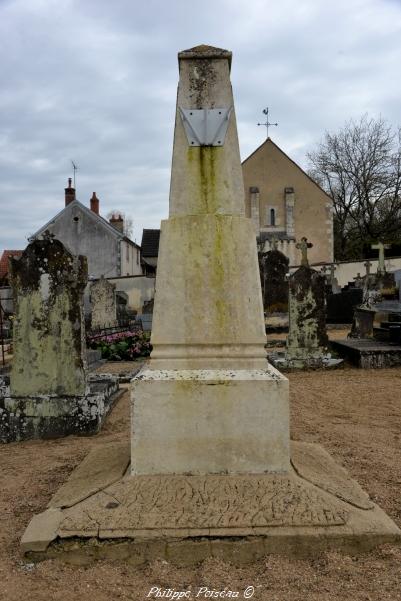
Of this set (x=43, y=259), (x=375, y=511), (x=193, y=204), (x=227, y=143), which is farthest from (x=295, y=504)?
Result: (x=43, y=259)

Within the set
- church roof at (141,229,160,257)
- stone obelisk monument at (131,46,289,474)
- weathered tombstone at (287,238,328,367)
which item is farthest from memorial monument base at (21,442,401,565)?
church roof at (141,229,160,257)

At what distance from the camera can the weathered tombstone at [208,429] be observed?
249cm

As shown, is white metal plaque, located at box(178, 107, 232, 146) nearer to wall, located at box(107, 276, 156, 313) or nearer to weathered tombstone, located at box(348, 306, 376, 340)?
weathered tombstone, located at box(348, 306, 376, 340)

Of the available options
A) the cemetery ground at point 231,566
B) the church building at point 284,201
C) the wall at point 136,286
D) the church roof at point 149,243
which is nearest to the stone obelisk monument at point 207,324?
the cemetery ground at point 231,566

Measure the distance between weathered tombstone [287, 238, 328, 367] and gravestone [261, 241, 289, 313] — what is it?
6.97 m

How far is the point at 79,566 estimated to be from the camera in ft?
7.98

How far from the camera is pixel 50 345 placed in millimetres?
5250

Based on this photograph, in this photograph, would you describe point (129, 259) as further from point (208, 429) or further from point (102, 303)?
point (208, 429)

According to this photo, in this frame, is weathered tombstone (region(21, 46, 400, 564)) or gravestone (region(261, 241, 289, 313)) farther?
gravestone (region(261, 241, 289, 313))

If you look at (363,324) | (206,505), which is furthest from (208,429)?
(363,324)

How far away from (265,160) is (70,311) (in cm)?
3274

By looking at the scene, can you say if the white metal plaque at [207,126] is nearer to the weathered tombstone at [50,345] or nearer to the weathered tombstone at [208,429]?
the weathered tombstone at [208,429]

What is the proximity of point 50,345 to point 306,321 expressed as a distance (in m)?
5.57

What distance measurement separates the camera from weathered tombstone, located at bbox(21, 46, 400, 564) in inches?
97.9
